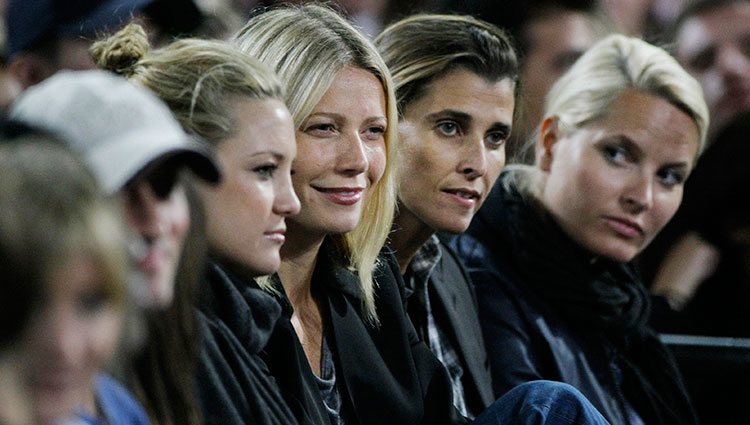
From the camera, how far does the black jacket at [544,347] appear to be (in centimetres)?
287

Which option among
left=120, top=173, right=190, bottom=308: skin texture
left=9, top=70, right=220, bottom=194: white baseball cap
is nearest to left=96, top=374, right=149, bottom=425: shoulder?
left=120, top=173, right=190, bottom=308: skin texture

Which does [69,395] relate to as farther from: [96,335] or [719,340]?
[719,340]

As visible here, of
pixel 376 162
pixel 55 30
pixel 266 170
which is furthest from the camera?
pixel 55 30

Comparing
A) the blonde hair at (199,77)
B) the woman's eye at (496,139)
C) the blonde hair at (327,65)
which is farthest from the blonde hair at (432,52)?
the blonde hair at (199,77)

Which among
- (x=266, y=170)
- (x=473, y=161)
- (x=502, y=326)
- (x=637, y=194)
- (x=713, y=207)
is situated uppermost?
(x=266, y=170)

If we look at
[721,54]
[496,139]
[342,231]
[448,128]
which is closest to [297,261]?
[342,231]

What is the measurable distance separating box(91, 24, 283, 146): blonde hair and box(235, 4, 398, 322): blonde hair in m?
0.20

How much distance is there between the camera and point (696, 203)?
13.0 feet

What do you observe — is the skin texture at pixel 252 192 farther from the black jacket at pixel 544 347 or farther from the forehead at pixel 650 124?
the forehead at pixel 650 124

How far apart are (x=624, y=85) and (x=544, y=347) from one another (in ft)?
2.07

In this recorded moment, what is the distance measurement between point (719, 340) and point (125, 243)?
240 cm

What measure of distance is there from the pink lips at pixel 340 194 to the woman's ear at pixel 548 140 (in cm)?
87

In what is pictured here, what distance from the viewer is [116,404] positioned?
138 cm

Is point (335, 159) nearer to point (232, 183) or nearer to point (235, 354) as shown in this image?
point (232, 183)
